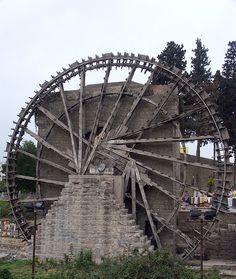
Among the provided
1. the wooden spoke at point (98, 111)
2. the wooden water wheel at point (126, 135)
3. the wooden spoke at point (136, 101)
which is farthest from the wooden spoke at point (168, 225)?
the wooden spoke at point (136, 101)

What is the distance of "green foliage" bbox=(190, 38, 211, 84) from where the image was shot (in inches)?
1065

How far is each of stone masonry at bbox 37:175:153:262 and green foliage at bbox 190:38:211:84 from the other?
48.1ft

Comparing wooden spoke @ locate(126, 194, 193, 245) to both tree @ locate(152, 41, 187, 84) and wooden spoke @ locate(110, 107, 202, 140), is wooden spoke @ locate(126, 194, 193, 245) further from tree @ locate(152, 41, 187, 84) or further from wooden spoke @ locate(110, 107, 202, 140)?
tree @ locate(152, 41, 187, 84)

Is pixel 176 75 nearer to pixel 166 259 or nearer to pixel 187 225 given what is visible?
pixel 187 225

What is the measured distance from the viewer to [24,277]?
37.7 ft

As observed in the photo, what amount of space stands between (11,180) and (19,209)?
100 cm

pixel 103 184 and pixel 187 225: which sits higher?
pixel 103 184

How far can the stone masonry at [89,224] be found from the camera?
42.5ft

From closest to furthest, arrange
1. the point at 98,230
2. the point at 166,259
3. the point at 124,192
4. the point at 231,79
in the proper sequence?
the point at 166,259 → the point at 98,230 → the point at 124,192 → the point at 231,79

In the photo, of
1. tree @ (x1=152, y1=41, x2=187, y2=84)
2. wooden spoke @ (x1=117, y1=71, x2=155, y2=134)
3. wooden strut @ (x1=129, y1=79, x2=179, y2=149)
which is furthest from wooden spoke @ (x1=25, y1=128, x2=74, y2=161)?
tree @ (x1=152, y1=41, x2=187, y2=84)

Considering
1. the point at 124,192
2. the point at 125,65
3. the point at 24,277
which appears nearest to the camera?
the point at 24,277

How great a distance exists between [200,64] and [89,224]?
56.0 ft

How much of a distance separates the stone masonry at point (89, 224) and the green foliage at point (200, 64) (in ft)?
48.1

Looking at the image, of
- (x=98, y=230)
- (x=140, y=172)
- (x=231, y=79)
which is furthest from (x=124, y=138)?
(x=231, y=79)
